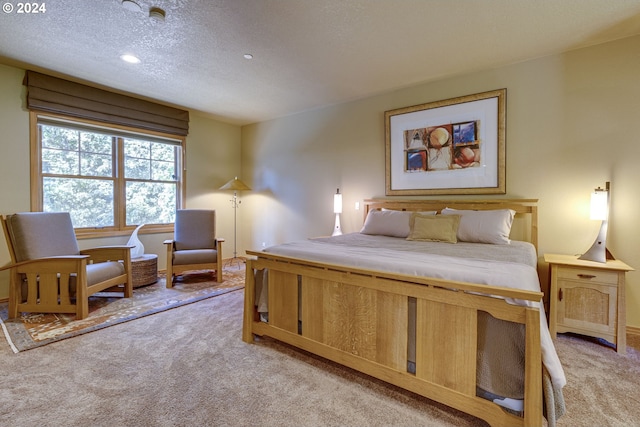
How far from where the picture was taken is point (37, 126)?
352cm

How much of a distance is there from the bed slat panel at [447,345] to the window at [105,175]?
426 cm

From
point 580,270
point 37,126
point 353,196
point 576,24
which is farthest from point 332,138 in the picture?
point 37,126

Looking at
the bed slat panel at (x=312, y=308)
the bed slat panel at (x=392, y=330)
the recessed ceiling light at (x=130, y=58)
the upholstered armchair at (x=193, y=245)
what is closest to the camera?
the bed slat panel at (x=392, y=330)

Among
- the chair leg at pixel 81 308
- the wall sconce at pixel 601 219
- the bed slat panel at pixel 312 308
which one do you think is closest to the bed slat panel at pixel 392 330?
the bed slat panel at pixel 312 308

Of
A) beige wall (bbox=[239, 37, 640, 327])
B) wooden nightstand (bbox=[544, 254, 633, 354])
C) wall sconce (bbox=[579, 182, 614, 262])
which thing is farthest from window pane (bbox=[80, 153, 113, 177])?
wall sconce (bbox=[579, 182, 614, 262])

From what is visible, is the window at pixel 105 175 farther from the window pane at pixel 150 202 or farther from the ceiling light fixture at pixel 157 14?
the ceiling light fixture at pixel 157 14

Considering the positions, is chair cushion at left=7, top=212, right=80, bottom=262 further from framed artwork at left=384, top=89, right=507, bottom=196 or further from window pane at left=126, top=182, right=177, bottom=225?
framed artwork at left=384, top=89, right=507, bottom=196

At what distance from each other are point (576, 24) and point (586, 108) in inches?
30.1

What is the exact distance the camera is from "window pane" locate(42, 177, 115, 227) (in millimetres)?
3689

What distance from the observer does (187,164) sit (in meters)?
4.98

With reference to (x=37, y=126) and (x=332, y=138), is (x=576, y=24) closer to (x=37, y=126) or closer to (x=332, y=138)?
(x=332, y=138)

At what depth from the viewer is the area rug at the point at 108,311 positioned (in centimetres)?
243

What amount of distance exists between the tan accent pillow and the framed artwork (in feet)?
2.13

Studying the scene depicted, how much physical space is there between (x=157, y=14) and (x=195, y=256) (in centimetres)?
271
